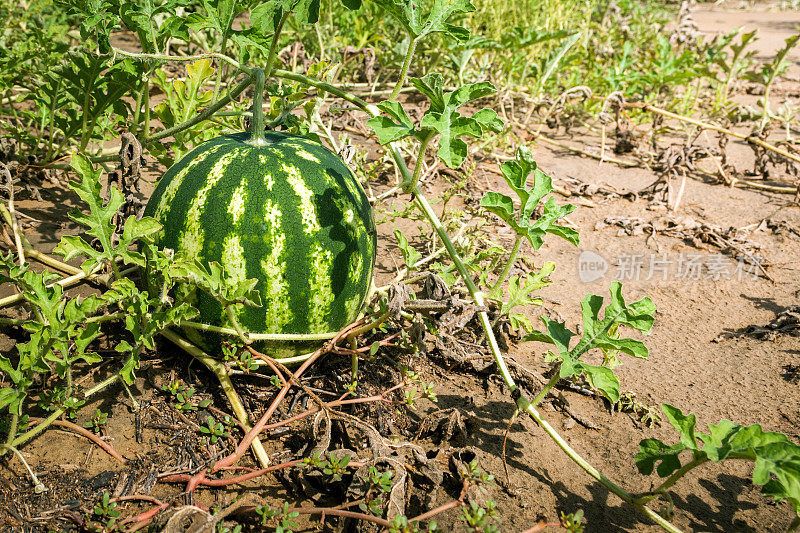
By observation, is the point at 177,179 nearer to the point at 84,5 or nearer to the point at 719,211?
the point at 84,5

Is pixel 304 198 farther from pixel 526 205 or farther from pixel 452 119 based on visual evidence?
pixel 526 205

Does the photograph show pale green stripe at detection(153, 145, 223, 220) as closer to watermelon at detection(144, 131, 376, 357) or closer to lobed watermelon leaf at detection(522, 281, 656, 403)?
watermelon at detection(144, 131, 376, 357)

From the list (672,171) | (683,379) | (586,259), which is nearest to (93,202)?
(683,379)

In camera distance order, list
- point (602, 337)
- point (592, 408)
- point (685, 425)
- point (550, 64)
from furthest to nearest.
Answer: point (550, 64)
point (592, 408)
point (602, 337)
point (685, 425)

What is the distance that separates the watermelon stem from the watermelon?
0.07 feet

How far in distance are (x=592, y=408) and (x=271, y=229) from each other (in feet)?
4.70

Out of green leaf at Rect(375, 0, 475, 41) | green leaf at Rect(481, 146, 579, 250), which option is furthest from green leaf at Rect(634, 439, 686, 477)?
green leaf at Rect(375, 0, 475, 41)

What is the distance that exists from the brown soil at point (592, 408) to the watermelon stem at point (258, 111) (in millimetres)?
855

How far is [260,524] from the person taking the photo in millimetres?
1816

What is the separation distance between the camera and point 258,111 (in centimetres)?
224

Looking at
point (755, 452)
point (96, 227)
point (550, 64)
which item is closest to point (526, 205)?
point (755, 452)

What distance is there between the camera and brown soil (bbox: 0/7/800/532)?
1.95m

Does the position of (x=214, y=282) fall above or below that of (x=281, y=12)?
below

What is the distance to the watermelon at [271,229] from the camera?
2094 mm
